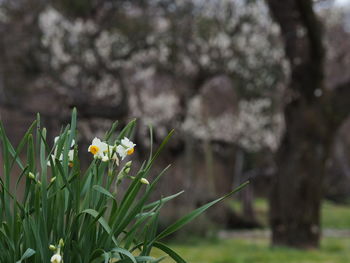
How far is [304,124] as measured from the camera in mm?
9688

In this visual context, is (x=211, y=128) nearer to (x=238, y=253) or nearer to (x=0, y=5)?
(x=0, y=5)

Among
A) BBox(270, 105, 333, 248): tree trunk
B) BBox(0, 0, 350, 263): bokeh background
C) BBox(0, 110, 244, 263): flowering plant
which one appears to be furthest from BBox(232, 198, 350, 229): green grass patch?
BBox(0, 110, 244, 263): flowering plant

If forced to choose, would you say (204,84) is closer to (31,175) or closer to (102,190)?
(31,175)

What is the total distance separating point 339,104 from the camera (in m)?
9.72

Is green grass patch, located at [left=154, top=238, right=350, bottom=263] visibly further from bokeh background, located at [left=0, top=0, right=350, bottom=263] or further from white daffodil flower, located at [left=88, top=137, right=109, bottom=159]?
white daffodil flower, located at [left=88, top=137, right=109, bottom=159]

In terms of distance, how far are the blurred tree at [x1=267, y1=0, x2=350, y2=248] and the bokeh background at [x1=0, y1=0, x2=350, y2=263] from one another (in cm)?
2

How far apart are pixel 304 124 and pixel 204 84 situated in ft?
23.7

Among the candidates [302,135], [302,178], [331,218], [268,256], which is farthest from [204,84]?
[268,256]

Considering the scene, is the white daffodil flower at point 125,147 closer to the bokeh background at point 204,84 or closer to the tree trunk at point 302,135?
the bokeh background at point 204,84

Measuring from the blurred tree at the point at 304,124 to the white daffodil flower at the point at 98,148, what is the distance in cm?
746

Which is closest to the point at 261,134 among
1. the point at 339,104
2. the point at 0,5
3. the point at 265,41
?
the point at 265,41

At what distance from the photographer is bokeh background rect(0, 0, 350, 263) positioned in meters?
9.74

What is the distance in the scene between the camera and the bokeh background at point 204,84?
974 centimetres

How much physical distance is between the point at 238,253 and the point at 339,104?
2783 millimetres
